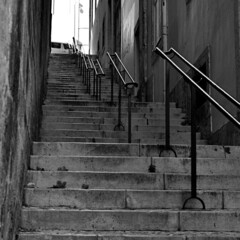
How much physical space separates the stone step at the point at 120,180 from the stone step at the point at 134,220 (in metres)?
0.55

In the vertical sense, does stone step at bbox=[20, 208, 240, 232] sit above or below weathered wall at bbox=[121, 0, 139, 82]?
below

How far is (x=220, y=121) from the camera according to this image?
667 cm

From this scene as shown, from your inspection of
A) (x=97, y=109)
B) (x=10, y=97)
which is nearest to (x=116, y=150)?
(x=10, y=97)

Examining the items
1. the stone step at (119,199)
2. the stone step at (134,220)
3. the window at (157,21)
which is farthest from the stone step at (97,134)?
the window at (157,21)

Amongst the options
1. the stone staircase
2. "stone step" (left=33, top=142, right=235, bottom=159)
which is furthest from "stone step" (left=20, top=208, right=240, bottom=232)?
"stone step" (left=33, top=142, right=235, bottom=159)

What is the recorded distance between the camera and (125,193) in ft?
14.4

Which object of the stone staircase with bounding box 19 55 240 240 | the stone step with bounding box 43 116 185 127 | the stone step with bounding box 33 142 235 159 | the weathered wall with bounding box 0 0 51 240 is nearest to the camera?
the weathered wall with bounding box 0 0 51 240

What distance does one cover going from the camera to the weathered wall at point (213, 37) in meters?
6.39

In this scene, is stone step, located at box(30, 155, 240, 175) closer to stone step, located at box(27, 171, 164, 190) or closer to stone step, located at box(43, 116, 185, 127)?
stone step, located at box(27, 171, 164, 190)

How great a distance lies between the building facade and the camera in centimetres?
640

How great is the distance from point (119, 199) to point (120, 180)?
0.34 metres

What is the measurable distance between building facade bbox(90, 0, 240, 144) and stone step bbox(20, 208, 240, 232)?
6.74 feet

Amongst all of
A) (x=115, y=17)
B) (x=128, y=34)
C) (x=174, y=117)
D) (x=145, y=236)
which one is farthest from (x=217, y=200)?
(x=115, y=17)

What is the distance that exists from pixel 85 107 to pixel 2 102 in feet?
18.0
